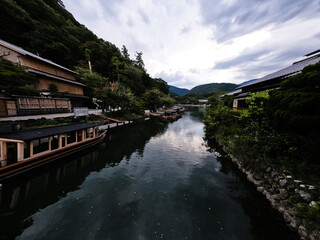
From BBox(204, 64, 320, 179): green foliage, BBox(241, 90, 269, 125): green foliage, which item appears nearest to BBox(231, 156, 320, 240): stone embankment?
BBox(204, 64, 320, 179): green foliage

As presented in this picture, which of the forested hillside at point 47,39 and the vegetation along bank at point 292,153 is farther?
the forested hillside at point 47,39

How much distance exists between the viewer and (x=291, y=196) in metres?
6.48

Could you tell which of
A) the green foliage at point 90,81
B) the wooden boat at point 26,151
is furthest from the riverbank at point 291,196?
the green foliage at point 90,81

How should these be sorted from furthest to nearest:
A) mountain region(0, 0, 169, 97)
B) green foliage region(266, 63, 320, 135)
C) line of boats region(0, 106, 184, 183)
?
1. mountain region(0, 0, 169, 97)
2. line of boats region(0, 106, 184, 183)
3. green foliage region(266, 63, 320, 135)

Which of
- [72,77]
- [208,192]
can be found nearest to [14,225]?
[208,192]

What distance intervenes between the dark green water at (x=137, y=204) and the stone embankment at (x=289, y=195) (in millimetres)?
Result: 548

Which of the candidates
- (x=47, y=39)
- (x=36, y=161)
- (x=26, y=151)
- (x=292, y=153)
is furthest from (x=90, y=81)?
(x=292, y=153)

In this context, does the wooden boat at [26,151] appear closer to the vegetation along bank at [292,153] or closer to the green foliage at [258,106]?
the vegetation along bank at [292,153]

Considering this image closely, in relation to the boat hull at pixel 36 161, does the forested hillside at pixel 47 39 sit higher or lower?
higher

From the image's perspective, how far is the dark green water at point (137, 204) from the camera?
5762 millimetres

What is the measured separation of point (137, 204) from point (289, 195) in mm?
9327

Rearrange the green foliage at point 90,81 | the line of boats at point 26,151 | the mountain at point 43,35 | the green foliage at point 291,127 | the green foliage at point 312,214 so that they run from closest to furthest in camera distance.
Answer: the green foliage at point 312,214
the green foliage at point 291,127
the line of boats at point 26,151
the mountain at point 43,35
the green foliage at point 90,81

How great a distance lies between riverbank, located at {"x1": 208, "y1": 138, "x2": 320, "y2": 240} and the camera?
5105 millimetres

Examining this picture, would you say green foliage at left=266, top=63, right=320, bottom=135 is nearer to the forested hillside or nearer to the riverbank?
the riverbank
